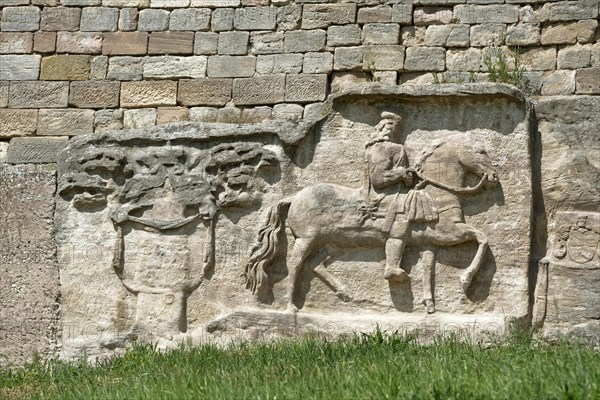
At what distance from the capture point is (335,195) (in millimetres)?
8227

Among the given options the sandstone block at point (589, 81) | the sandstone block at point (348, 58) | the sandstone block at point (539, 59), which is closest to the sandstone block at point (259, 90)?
the sandstone block at point (348, 58)

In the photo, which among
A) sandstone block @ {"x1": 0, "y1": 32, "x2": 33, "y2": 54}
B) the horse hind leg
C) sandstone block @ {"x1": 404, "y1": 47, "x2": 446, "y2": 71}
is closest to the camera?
the horse hind leg

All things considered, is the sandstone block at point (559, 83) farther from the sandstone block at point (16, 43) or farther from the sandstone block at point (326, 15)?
the sandstone block at point (16, 43)

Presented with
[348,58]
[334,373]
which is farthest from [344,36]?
[334,373]

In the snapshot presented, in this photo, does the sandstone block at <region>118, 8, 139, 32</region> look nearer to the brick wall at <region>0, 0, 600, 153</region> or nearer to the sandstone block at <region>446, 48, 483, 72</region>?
the brick wall at <region>0, 0, 600, 153</region>

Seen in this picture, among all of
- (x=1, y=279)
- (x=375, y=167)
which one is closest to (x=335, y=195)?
(x=375, y=167)

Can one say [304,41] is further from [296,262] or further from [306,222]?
[296,262]

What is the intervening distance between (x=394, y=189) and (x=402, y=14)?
5.60 feet

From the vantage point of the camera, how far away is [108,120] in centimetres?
920

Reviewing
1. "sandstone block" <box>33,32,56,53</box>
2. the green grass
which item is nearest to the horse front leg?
the green grass

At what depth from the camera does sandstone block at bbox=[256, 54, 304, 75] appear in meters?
9.07

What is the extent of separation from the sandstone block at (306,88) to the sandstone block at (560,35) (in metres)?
1.82

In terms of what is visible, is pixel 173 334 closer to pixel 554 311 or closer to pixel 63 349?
pixel 63 349

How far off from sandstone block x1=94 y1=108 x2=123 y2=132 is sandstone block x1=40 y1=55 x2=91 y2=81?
386 mm
